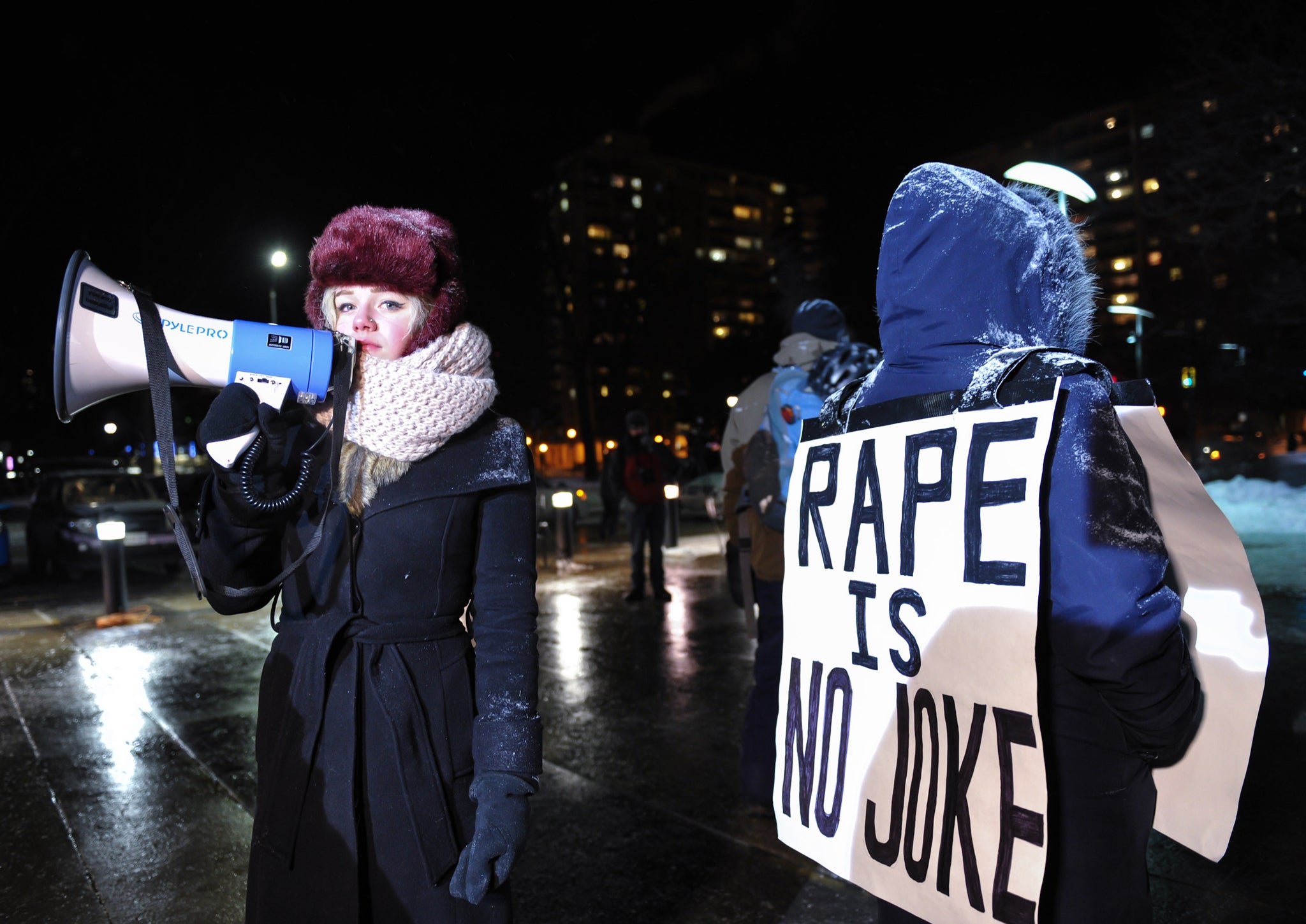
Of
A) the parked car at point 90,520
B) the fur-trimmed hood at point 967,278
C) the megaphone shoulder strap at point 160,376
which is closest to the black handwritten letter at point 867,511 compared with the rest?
the fur-trimmed hood at point 967,278

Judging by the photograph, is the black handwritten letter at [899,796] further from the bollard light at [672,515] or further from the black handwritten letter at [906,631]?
the bollard light at [672,515]

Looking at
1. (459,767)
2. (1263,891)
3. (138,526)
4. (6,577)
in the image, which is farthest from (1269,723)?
(6,577)

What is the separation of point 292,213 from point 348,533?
82.1 feet

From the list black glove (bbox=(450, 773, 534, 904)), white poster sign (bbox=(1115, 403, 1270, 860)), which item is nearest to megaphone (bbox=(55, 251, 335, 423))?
black glove (bbox=(450, 773, 534, 904))

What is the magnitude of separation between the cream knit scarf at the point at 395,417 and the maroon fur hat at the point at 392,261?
0.21 meters

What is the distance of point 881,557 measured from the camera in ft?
5.97

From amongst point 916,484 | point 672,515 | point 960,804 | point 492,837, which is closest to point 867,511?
point 916,484

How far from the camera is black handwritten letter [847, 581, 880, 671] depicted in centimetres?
184

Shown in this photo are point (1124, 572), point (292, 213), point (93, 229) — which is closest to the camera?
point (1124, 572)

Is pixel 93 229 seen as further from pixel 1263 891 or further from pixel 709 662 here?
pixel 1263 891

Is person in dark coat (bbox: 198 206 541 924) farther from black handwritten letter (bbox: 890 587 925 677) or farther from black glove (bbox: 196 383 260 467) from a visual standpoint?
black handwritten letter (bbox: 890 587 925 677)

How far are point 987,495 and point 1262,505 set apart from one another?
52.9ft

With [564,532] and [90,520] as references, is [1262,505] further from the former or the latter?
[90,520]

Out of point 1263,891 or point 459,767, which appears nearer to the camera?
point 459,767
